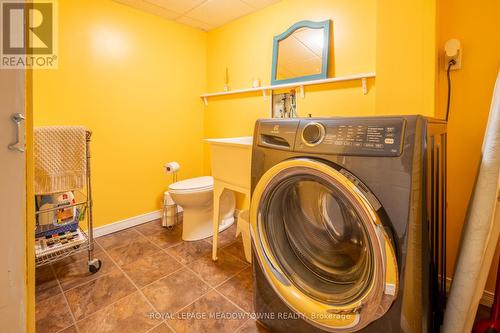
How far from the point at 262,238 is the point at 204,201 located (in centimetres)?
107

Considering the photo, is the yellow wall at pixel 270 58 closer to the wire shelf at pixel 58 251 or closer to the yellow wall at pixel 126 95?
the yellow wall at pixel 126 95

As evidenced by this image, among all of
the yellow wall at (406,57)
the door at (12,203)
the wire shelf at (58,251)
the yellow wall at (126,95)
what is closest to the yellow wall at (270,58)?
the yellow wall at (406,57)

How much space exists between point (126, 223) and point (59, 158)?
1.10 meters

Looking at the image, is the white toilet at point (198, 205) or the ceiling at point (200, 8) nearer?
the white toilet at point (198, 205)

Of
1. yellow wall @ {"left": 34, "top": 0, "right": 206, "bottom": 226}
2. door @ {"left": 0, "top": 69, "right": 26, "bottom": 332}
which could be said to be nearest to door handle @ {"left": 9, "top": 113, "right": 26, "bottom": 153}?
door @ {"left": 0, "top": 69, "right": 26, "bottom": 332}

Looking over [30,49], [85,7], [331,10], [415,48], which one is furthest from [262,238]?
[85,7]

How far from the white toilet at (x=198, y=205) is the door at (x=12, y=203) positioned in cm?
125

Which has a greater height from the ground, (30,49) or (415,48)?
(415,48)

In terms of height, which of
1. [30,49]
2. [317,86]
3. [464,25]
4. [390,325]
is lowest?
[390,325]

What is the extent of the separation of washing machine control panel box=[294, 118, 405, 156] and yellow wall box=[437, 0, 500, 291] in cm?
86

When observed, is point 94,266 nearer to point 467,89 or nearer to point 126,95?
point 126,95

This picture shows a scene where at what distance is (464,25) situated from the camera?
1287mm

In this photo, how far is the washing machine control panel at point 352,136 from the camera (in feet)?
2.47

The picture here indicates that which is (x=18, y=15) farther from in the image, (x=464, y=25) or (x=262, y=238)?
(x=464, y=25)
